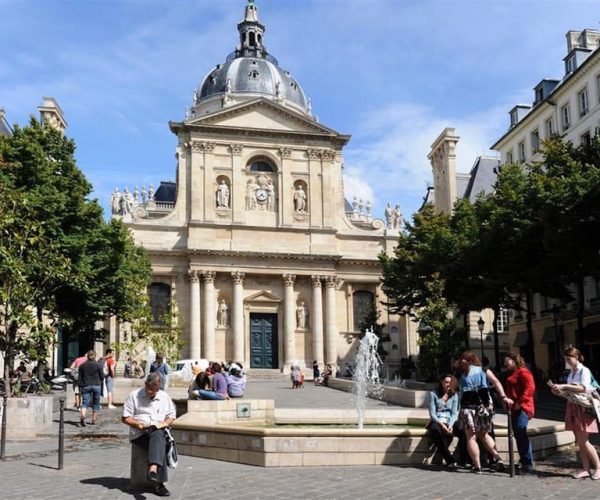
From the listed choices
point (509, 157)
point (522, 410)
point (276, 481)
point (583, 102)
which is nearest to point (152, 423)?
point (276, 481)

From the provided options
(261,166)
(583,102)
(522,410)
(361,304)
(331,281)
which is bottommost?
(522,410)

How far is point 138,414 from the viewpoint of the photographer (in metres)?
10.3

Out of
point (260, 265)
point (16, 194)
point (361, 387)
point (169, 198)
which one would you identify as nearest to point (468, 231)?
point (260, 265)

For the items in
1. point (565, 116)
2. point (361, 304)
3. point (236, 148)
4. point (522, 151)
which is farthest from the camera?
point (361, 304)

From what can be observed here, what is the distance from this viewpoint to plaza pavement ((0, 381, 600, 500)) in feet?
32.9

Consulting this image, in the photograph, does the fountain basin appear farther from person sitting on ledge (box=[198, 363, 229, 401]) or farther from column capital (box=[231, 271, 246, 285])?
column capital (box=[231, 271, 246, 285])

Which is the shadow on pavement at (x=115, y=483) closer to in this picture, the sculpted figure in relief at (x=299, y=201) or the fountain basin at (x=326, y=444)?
the fountain basin at (x=326, y=444)

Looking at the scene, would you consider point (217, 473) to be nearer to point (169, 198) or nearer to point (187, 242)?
point (187, 242)

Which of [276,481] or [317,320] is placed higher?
[317,320]

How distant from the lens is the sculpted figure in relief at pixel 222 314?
53.1 meters

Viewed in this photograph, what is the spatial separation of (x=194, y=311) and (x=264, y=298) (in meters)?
5.36

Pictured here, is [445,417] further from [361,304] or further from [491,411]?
[361,304]

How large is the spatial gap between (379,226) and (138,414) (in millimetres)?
49025

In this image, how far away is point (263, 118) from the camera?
184 feet
